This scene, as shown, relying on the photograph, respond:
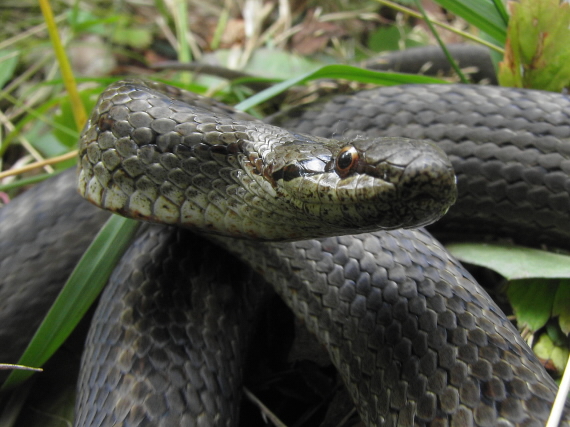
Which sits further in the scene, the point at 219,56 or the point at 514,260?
the point at 219,56

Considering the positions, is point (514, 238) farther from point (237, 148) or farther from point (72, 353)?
point (72, 353)

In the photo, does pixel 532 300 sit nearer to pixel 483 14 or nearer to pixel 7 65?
pixel 483 14

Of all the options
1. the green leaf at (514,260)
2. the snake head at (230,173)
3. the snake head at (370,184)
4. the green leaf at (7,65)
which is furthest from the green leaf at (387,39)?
the snake head at (370,184)

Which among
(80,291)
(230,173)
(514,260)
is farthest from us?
(514,260)

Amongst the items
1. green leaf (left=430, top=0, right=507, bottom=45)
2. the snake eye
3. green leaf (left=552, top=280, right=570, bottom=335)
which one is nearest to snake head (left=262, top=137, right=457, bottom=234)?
the snake eye

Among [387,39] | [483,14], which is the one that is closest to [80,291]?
[483,14]

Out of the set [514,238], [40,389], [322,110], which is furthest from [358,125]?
[40,389]

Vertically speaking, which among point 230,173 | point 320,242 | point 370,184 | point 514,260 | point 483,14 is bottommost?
point 514,260
